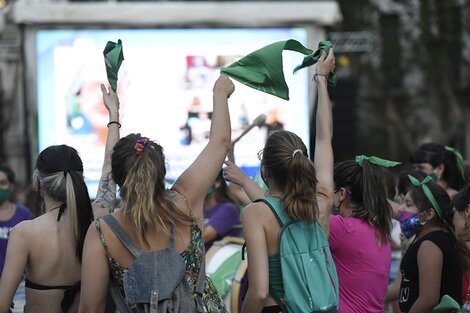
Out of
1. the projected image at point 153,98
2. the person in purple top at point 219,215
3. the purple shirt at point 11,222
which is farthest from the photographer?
the projected image at point 153,98

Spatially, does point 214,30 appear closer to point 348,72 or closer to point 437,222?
point 437,222

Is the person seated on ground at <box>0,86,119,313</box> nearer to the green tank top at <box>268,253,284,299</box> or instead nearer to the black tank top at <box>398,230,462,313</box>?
the green tank top at <box>268,253,284,299</box>

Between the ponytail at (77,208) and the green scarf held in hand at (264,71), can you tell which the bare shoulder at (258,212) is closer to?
the green scarf held in hand at (264,71)

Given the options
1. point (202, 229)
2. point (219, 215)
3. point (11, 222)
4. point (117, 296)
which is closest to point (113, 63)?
point (202, 229)

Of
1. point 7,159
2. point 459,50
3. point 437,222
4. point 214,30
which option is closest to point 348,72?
point 459,50

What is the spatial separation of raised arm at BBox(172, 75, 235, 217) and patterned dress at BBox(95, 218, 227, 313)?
120 mm

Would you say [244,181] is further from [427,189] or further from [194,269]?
[427,189]

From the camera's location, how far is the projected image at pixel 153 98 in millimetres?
10734

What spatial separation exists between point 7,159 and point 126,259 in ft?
60.8

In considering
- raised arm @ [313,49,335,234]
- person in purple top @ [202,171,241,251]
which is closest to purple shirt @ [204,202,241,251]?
person in purple top @ [202,171,241,251]

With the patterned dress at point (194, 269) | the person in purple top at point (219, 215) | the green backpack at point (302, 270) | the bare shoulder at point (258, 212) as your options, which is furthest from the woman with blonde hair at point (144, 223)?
the person in purple top at point (219, 215)

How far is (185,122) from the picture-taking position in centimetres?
1080

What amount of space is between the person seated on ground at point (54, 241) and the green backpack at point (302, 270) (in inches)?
35.1

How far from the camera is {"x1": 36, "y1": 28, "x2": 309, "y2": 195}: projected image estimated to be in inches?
423
